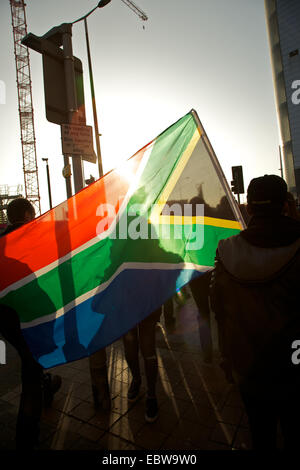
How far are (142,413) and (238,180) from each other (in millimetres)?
9239

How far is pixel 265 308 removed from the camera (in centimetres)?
146

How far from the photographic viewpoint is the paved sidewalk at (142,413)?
241 cm

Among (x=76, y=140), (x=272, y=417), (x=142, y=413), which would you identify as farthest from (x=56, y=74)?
(x=272, y=417)

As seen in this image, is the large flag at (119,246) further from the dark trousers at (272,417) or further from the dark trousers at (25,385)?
the dark trousers at (272,417)

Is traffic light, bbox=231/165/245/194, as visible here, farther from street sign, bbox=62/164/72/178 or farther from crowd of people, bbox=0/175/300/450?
crowd of people, bbox=0/175/300/450

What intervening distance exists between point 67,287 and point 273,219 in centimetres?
164

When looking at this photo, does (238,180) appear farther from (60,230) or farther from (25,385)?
(25,385)

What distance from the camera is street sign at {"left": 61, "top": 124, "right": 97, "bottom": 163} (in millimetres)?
4211

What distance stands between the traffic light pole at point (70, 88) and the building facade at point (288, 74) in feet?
169

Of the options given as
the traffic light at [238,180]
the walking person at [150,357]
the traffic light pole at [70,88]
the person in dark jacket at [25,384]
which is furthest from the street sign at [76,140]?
the traffic light at [238,180]

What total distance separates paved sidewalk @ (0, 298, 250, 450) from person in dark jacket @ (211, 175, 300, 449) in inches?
41.4
